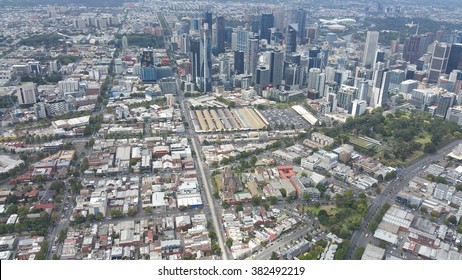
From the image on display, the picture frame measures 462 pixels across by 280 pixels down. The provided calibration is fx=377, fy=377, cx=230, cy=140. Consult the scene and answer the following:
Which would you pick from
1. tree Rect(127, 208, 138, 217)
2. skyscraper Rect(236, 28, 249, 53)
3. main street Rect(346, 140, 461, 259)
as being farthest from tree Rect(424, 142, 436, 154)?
skyscraper Rect(236, 28, 249, 53)

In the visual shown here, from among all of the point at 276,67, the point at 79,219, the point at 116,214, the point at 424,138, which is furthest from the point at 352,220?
the point at 276,67

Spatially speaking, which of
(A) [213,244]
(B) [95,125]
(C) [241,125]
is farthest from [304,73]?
(A) [213,244]

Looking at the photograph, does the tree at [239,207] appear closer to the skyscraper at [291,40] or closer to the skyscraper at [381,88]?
the skyscraper at [381,88]

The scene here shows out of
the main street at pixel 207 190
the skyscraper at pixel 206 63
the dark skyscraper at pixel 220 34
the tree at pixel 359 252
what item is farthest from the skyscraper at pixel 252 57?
the tree at pixel 359 252

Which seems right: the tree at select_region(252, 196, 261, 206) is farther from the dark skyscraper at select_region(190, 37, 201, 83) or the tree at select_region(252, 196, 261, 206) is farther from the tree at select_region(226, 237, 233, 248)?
the dark skyscraper at select_region(190, 37, 201, 83)

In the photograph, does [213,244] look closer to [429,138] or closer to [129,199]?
[129,199]

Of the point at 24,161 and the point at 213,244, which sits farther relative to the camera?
the point at 24,161

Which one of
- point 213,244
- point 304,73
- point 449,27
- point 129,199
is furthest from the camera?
point 449,27

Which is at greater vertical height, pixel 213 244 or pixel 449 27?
pixel 449 27
